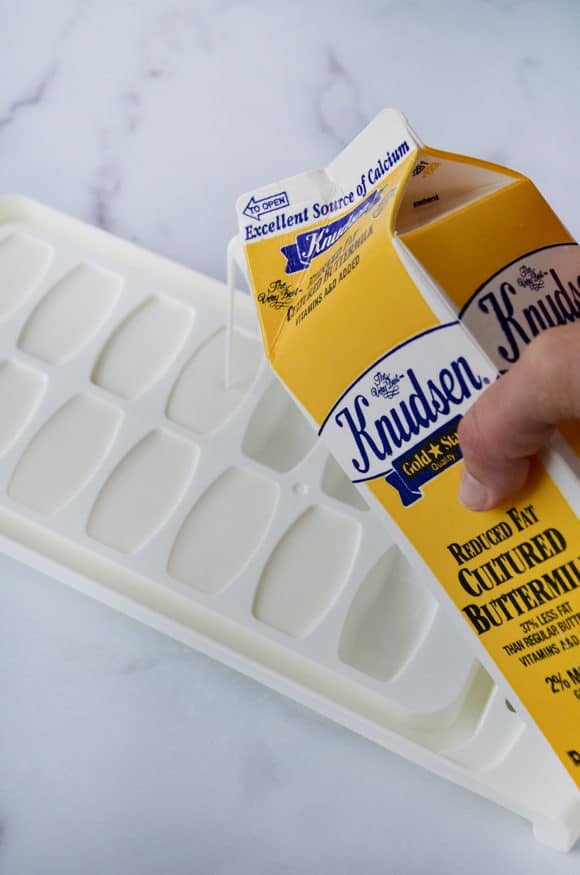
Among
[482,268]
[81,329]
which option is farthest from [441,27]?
[482,268]

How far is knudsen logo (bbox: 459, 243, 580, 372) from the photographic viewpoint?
57cm

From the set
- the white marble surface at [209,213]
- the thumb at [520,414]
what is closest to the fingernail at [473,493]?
the thumb at [520,414]

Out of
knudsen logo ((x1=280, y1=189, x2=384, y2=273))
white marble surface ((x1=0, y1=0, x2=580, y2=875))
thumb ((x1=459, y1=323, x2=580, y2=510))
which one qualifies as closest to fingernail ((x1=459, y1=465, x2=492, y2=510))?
thumb ((x1=459, y1=323, x2=580, y2=510))

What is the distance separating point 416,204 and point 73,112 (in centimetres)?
70

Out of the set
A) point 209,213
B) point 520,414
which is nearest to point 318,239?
point 520,414

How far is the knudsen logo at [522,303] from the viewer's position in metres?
0.57

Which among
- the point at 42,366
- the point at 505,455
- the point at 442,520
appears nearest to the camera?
the point at 505,455

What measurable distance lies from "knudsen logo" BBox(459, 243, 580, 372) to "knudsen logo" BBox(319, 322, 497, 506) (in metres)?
0.02

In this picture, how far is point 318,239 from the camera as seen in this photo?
71 cm

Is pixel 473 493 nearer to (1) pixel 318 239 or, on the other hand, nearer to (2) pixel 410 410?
(2) pixel 410 410

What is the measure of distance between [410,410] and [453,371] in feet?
0.14

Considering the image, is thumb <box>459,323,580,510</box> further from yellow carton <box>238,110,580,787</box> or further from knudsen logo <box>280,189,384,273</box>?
knudsen logo <box>280,189,384,273</box>

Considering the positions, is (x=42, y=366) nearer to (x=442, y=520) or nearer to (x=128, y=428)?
(x=128, y=428)

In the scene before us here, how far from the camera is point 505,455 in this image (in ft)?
1.65
